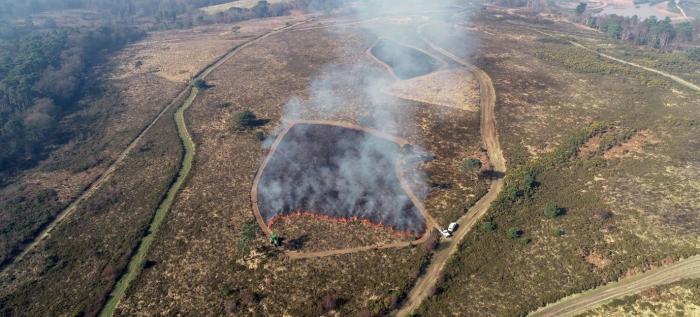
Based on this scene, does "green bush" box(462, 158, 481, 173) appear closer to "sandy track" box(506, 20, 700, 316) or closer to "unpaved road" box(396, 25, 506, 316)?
"unpaved road" box(396, 25, 506, 316)

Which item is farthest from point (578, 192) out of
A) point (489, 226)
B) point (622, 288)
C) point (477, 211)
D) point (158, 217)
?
point (158, 217)

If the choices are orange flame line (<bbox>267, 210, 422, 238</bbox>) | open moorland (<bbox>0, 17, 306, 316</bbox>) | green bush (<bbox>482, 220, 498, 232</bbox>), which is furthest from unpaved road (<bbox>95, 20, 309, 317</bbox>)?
green bush (<bbox>482, 220, 498, 232</bbox>)

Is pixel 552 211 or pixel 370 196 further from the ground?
pixel 370 196

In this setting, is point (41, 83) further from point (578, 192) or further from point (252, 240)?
point (578, 192)

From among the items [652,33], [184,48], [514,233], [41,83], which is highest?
[184,48]

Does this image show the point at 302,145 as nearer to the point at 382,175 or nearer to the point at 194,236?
the point at 382,175

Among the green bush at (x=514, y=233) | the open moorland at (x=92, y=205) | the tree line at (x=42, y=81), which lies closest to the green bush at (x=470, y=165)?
the green bush at (x=514, y=233)

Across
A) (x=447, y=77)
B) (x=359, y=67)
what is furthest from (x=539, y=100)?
(x=359, y=67)

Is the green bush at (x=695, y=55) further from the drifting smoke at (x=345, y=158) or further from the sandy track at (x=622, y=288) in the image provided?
the sandy track at (x=622, y=288)
